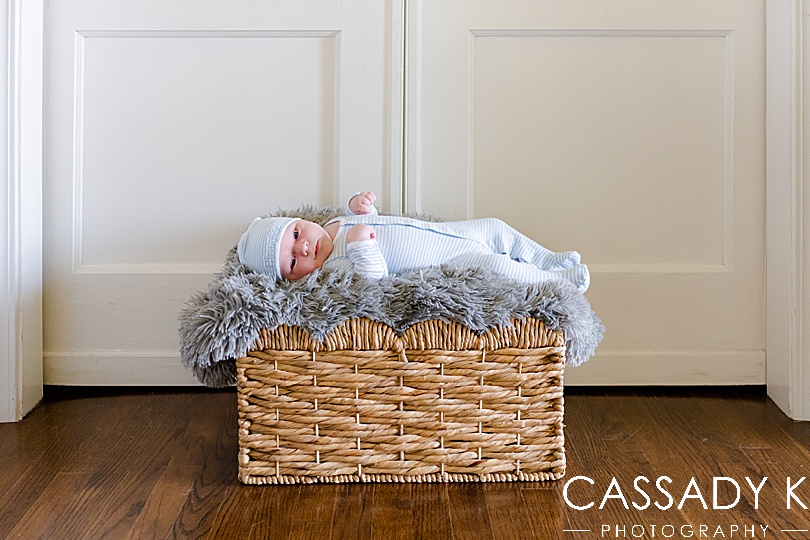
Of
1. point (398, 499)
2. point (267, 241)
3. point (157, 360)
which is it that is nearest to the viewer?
point (398, 499)

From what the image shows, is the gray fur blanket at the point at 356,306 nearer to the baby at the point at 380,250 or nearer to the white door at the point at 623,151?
the baby at the point at 380,250

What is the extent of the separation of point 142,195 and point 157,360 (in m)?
0.38

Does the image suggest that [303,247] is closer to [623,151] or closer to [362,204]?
[362,204]

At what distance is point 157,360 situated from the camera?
1.87 m

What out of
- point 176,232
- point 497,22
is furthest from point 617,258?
point 176,232

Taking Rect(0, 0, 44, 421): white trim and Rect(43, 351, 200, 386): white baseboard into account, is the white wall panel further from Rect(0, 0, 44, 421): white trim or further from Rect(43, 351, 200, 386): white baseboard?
Rect(43, 351, 200, 386): white baseboard

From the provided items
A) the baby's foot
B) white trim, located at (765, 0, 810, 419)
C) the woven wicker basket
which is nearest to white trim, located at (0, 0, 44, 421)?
the woven wicker basket

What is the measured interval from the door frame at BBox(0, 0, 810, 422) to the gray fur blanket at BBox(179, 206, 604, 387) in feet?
1.86

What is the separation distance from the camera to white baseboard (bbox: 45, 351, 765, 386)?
186 centimetres

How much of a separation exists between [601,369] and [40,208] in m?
1.31

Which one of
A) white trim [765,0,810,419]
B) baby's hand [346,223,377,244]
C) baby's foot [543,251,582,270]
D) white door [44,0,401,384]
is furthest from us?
white door [44,0,401,384]

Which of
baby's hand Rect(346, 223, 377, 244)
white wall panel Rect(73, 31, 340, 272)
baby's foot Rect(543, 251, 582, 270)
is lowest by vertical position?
baby's foot Rect(543, 251, 582, 270)

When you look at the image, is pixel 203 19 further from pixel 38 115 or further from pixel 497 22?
pixel 497 22

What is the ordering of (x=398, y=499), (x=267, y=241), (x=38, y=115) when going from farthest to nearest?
1. (x=38, y=115)
2. (x=267, y=241)
3. (x=398, y=499)
